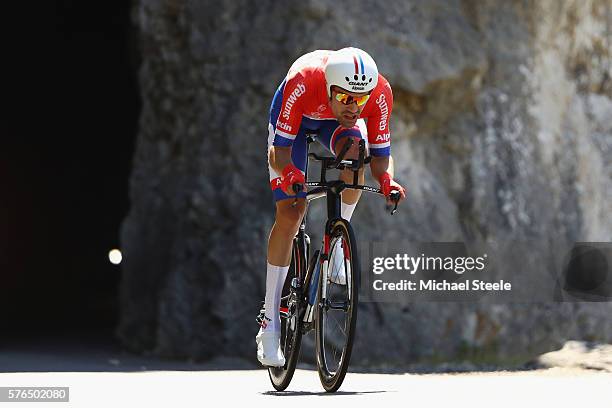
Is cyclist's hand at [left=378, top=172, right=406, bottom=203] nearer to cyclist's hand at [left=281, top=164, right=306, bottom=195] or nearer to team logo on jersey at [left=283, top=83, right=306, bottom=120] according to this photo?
cyclist's hand at [left=281, top=164, right=306, bottom=195]

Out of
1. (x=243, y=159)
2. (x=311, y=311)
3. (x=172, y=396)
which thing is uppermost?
(x=243, y=159)

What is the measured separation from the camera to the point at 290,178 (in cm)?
594

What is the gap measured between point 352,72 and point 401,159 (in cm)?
459

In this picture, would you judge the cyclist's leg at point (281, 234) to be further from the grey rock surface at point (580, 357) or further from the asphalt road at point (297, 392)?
the grey rock surface at point (580, 357)

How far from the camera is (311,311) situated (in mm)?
6215

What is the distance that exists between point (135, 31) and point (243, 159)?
8.31 ft

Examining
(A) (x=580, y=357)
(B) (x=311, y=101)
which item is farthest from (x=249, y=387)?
(A) (x=580, y=357)

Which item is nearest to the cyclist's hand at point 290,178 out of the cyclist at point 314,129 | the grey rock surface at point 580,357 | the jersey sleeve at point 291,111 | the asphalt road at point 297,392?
the cyclist at point 314,129

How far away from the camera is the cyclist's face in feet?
19.9

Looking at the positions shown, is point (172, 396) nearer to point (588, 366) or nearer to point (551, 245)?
point (588, 366)

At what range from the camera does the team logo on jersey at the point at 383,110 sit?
20.8ft

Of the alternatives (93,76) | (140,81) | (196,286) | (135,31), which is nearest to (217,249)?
(196,286)

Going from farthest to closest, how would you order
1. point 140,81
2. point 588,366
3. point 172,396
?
point 140,81 → point 588,366 → point 172,396

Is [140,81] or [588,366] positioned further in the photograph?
[140,81]
